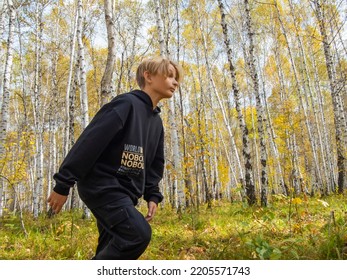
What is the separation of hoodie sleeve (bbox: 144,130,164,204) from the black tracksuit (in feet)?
1.20

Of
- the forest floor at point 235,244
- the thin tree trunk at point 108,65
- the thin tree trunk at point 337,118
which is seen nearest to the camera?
the forest floor at point 235,244

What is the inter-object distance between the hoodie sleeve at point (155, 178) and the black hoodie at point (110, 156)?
1.18 ft

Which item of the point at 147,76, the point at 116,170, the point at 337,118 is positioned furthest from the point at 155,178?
the point at 337,118

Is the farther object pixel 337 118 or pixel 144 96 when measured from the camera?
pixel 337 118

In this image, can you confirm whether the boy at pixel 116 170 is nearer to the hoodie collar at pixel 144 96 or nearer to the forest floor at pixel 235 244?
the hoodie collar at pixel 144 96

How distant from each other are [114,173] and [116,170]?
0.02 m

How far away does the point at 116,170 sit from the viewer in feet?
6.48

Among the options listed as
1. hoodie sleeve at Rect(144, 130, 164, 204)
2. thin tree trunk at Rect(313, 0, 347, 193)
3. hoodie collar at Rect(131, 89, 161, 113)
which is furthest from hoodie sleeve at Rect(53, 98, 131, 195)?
thin tree trunk at Rect(313, 0, 347, 193)

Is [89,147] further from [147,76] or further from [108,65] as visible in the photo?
[108,65]

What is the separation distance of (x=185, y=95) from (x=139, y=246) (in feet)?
67.7

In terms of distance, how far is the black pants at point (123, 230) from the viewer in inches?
71.2

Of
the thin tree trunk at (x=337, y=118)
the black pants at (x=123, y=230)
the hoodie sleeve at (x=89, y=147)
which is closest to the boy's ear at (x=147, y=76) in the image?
the hoodie sleeve at (x=89, y=147)
